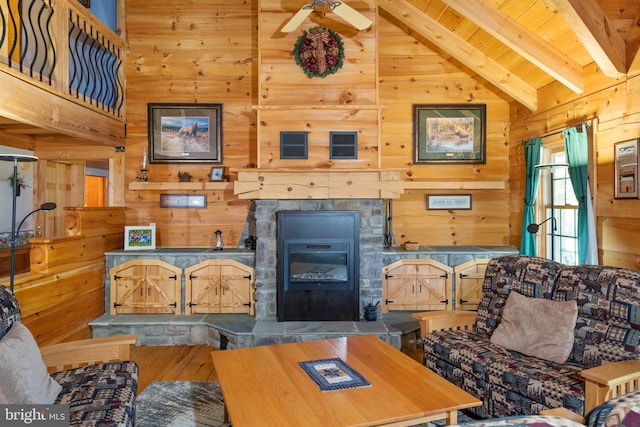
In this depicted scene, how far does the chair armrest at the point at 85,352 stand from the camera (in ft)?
7.79

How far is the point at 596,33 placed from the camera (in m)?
3.07

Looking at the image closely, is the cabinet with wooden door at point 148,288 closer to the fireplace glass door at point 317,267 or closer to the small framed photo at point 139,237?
the small framed photo at point 139,237

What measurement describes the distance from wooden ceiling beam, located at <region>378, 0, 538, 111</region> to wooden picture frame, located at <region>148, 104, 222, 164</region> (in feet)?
8.09

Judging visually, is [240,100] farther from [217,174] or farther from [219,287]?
[219,287]

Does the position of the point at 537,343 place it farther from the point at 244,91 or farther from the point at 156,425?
the point at 244,91

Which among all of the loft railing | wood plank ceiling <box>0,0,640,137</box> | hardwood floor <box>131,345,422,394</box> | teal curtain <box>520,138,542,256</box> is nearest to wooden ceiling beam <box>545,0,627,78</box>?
wood plank ceiling <box>0,0,640,137</box>

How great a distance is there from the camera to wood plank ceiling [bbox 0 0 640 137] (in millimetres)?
3094

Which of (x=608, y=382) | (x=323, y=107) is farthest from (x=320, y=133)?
(x=608, y=382)

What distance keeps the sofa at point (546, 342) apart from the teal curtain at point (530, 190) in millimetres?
1301

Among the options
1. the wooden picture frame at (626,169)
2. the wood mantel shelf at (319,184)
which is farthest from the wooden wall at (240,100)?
the wooden picture frame at (626,169)

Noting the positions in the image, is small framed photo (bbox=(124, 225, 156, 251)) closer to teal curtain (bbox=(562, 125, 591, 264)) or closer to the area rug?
the area rug

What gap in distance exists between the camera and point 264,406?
188cm

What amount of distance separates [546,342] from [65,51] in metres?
4.70

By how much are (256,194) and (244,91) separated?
5.13ft
